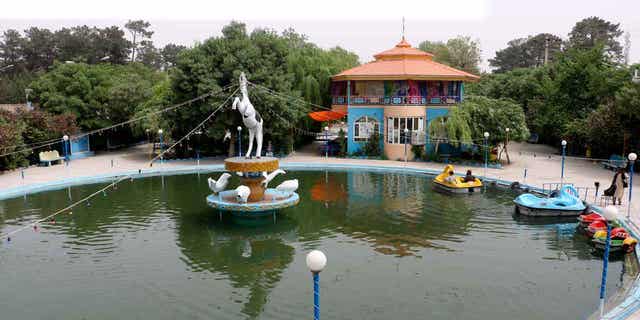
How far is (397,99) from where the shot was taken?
37.4 m

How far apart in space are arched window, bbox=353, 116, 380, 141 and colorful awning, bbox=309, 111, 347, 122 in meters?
1.71

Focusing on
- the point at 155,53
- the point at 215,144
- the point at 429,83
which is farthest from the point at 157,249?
the point at 155,53

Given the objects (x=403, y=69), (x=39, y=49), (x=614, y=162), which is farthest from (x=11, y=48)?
(x=614, y=162)

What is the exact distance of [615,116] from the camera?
30594 mm

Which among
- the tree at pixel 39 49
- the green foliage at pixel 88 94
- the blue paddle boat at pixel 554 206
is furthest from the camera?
the tree at pixel 39 49

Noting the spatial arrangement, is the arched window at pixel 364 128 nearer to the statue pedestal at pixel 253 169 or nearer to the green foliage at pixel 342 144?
the green foliage at pixel 342 144

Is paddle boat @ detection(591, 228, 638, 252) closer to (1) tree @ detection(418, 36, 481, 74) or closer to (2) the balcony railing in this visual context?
(2) the balcony railing

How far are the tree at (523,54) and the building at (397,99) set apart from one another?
5308cm

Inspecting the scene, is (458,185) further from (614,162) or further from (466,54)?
(466,54)

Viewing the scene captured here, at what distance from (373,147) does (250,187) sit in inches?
755

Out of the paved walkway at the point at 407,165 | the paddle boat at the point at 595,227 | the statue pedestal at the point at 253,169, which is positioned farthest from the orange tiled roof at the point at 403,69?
the paddle boat at the point at 595,227

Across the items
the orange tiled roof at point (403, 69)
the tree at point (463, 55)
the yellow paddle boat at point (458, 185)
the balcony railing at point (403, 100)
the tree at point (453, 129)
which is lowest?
the yellow paddle boat at point (458, 185)

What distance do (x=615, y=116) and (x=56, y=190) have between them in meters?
31.8

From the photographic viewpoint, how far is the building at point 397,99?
37.1 meters
